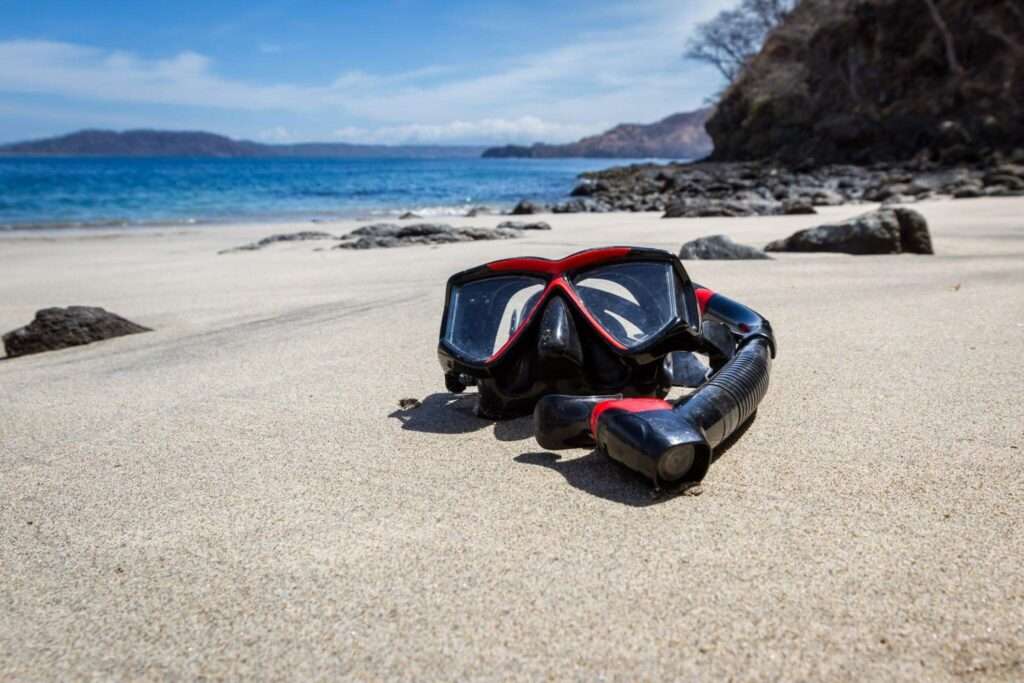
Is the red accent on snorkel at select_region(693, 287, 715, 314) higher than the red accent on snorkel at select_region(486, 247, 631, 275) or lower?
lower

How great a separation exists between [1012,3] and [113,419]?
33796 mm

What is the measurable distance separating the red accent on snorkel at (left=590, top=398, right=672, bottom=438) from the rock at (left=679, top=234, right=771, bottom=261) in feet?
13.6

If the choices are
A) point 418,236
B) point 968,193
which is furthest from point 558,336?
point 968,193

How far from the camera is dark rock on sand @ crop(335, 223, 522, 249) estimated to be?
8594 millimetres

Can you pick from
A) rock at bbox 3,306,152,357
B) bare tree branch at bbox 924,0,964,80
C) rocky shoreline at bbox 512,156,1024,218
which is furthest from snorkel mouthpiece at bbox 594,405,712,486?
bare tree branch at bbox 924,0,964,80

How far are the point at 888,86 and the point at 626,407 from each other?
3533cm

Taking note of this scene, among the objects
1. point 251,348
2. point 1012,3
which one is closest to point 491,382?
point 251,348

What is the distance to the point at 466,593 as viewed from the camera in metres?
1.29

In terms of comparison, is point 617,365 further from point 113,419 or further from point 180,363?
point 180,363

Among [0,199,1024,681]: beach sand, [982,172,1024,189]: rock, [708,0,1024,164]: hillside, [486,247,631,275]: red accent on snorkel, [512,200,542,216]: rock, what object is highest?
[708,0,1024,164]: hillside

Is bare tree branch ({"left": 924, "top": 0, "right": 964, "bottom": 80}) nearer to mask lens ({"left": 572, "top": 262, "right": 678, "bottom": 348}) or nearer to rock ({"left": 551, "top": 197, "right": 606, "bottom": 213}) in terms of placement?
rock ({"left": 551, "top": 197, "right": 606, "bottom": 213})

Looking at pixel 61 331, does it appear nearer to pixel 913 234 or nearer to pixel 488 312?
pixel 488 312

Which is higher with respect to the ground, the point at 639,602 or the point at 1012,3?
the point at 1012,3

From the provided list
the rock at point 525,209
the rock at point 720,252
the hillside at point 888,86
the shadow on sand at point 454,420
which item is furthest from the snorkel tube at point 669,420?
the hillside at point 888,86
